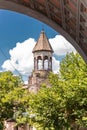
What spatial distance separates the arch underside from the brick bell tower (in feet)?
177

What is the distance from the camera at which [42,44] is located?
210ft

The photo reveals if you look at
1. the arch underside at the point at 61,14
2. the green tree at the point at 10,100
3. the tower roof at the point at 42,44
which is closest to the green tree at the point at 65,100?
the green tree at the point at 10,100

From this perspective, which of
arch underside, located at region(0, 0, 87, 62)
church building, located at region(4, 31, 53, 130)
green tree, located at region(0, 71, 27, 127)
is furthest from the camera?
church building, located at region(4, 31, 53, 130)

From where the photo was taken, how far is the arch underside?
575cm

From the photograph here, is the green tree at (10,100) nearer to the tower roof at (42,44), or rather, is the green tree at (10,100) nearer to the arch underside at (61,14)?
the tower roof at (42,44)

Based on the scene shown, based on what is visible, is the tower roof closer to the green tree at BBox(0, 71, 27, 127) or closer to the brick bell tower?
the brick bell tower

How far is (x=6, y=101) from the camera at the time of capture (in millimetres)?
43062

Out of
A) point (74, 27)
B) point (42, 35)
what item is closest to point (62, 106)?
point (74, 27)

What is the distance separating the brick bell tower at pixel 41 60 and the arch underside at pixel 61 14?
53.9 meters

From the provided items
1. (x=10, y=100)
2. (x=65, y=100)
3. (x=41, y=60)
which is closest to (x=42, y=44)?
(x=41, y=60)

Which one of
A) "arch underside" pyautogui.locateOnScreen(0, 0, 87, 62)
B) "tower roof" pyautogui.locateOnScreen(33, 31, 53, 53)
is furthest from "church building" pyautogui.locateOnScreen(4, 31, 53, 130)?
"arch underside" pyautogui.locateOnScreen(0, 0, 87, 62)

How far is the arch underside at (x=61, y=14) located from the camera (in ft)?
18.9

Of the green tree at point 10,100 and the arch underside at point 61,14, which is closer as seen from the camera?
the arch underside at point 61,14

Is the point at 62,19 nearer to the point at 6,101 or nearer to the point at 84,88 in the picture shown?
the point at 84,88
